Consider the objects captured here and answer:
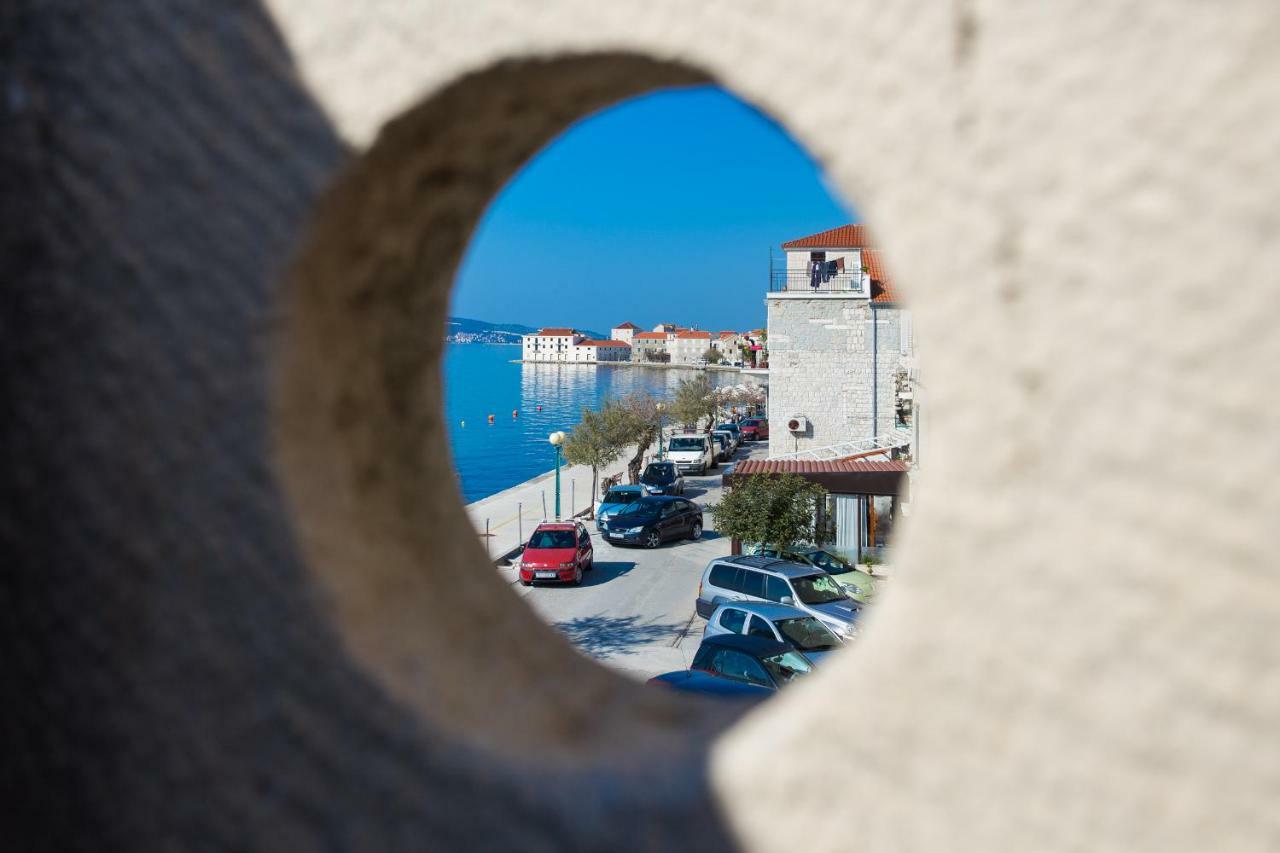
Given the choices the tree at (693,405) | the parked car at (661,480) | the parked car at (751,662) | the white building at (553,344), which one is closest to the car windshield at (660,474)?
the parked car at (661,480)

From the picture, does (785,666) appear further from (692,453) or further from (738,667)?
(692,453)

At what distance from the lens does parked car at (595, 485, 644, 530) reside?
23547mm

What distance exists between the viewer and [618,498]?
24969mm

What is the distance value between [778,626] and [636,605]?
17.2ft

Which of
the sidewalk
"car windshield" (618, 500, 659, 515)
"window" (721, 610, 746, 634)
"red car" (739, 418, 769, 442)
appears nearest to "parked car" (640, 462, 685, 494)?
the sidewalk

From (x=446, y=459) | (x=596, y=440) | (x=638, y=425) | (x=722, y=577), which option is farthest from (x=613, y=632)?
(x=638, y=425)

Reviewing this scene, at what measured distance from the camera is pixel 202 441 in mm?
1490

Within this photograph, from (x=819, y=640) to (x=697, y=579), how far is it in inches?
273

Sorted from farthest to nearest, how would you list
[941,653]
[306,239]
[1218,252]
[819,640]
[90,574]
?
[819,640] < [90,574] < [306,239] < [941,653] < [1218,252]

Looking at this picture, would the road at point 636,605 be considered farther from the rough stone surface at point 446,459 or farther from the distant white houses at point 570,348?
the distant white houses at point 570,348

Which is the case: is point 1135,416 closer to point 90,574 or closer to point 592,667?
point 592,667

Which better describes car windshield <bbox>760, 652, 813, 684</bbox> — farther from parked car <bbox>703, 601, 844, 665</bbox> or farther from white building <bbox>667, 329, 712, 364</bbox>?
white building <bbox>667, 329, 712, 364</bbox>

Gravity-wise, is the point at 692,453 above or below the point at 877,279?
below

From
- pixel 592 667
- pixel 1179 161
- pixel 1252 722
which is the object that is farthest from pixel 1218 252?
pixel 592 667
